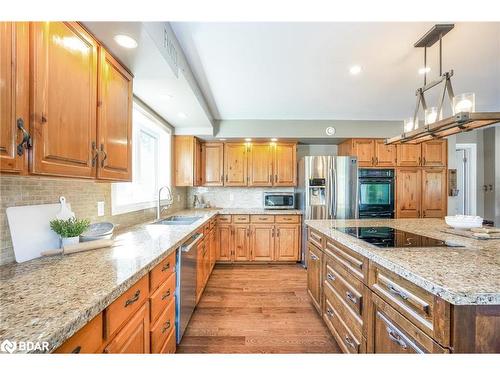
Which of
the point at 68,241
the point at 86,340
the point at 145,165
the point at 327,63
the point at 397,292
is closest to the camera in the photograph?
the point at 86,340

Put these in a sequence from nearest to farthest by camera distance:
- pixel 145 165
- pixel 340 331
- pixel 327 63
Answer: pixel 340 331, pixel 327 63, pixel 145 165

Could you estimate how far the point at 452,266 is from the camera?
1.03 metres

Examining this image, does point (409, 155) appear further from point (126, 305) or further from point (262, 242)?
point (126, 305)

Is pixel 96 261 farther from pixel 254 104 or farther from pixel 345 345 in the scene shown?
pixel 254 104

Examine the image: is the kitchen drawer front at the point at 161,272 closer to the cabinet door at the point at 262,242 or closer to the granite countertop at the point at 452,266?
the granite countertop at the point at 452,266

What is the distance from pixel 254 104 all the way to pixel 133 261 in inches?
104

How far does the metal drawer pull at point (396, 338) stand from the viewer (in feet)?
3.43

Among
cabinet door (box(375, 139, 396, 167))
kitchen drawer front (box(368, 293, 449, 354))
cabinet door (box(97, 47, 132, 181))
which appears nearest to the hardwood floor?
kitchen drawer front (box(368, 293, 449, 354))

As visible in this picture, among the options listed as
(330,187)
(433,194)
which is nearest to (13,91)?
(330,187)

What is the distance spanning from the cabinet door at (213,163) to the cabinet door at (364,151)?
2317mm

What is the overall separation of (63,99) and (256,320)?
223 centimetres

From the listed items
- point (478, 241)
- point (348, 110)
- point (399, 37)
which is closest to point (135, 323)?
point (478, 241)

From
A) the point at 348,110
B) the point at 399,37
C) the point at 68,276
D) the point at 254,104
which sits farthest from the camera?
the point at 348,110
